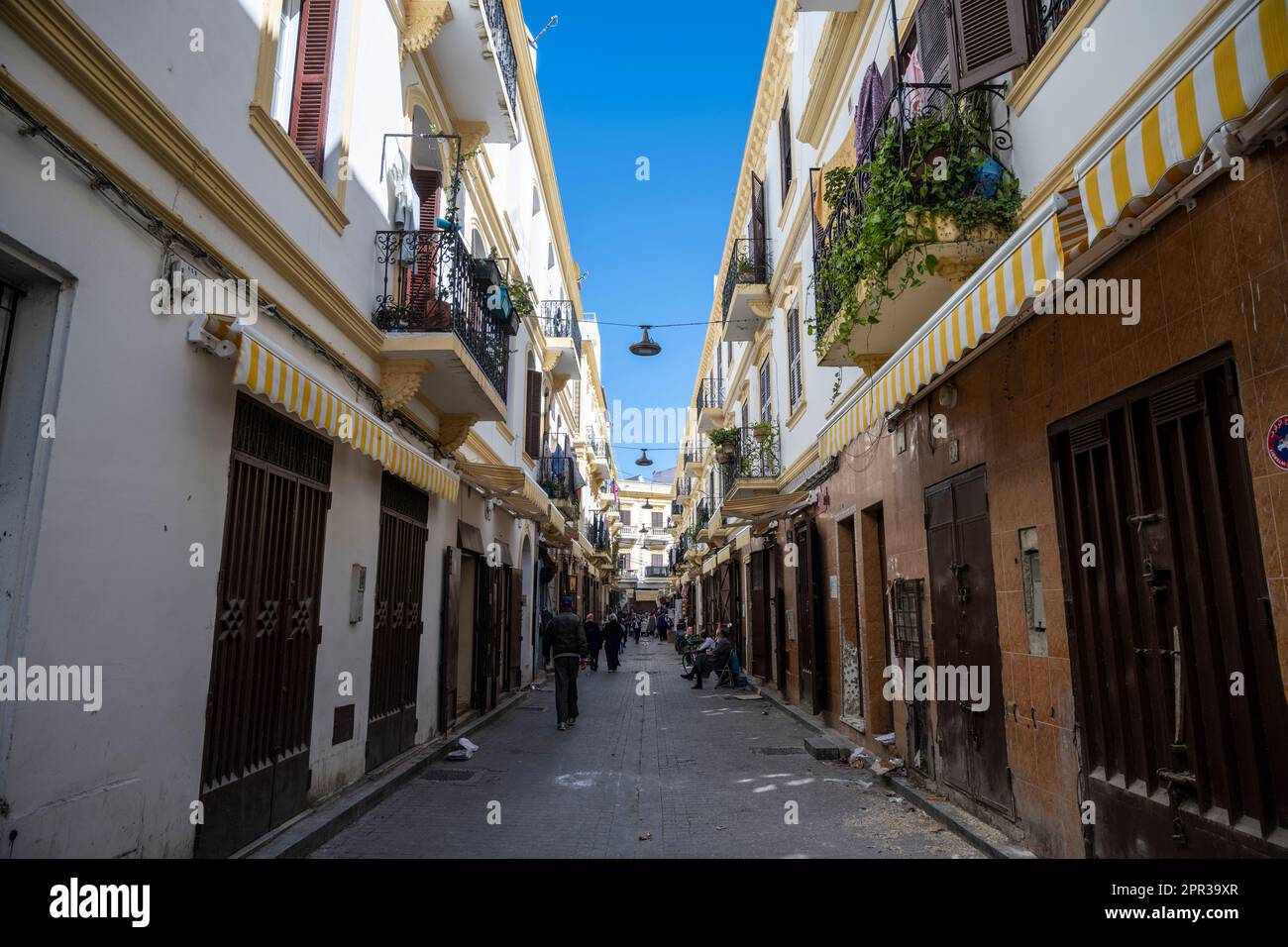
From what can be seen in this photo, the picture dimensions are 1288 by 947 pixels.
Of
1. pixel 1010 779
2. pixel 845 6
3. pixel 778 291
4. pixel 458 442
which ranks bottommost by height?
pixel 1010 779

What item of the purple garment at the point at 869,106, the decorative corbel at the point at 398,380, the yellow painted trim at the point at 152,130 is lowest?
the decorative corbel at the point at 398,380

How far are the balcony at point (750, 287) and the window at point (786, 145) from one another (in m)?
1.78

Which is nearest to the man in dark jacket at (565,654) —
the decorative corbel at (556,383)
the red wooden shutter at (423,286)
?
the red wooden shutter at (423,286)

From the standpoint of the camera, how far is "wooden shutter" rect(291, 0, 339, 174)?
22.4 ft

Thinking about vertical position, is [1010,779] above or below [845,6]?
below

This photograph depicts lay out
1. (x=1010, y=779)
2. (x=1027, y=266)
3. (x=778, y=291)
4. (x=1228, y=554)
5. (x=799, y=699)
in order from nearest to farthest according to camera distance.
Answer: (x=1228, y=554) → (x=1027, y=266) → (x=1010, y=779) → (x=799, y=699) → (x=778, y=291)

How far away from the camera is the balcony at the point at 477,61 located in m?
8.95

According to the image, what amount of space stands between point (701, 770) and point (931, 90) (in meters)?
7.31

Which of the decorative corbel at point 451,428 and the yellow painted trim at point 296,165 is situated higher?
the yellow painted trim at point 296,165

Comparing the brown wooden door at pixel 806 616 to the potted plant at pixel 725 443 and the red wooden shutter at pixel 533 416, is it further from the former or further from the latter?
the red wooden shutter at pixel 533 416
